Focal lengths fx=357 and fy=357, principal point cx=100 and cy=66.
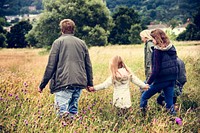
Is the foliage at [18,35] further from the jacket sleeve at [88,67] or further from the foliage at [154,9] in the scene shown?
the jacket sleeve at [88,67]

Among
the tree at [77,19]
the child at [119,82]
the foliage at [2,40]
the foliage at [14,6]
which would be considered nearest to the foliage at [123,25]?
the tree at [77,19]

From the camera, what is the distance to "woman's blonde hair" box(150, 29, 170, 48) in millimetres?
5772

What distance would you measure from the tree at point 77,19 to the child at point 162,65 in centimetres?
3027

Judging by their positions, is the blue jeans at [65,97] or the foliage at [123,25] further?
the foliage at [123,25]

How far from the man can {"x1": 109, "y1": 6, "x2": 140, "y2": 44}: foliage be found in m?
41.5

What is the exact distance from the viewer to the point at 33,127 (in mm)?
4477

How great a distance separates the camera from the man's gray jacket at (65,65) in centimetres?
523

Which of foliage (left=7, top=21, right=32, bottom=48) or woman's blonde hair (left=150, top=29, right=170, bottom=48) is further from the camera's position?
foliage (left=7, top=21, right=32, bottom=48)

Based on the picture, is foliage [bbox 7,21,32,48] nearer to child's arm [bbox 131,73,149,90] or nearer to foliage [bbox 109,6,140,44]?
foliage [bbox 109,6,140,44]

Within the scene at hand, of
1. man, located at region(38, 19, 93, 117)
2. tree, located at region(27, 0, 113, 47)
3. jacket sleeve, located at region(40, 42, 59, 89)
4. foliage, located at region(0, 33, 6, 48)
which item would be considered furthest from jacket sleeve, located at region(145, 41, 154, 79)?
foliage, located at region(0, 33, 6, 48)

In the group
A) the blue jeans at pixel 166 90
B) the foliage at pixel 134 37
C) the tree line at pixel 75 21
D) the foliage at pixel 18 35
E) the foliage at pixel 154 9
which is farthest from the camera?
the foliage at pixel 154 9

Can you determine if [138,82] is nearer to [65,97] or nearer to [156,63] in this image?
[156,63]

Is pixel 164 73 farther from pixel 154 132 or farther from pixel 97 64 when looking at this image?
pixel 97 64

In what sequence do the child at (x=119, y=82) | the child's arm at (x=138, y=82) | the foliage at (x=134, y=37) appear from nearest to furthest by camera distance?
the child at (x=119, y=82) < the child's arm at (x=138, y=82) < the foliage at (x=134, y=37)
